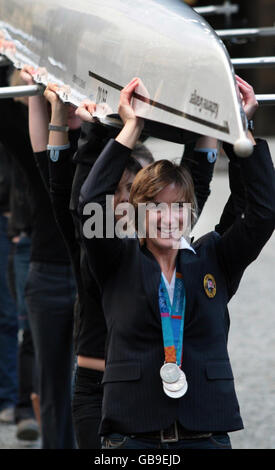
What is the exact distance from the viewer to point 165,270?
114 inches

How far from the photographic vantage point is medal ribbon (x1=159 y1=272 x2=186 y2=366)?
2.72 metres

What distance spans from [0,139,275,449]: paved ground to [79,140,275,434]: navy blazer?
1.08 meters

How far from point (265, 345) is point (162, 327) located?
456cm

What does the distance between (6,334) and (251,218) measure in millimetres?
3273

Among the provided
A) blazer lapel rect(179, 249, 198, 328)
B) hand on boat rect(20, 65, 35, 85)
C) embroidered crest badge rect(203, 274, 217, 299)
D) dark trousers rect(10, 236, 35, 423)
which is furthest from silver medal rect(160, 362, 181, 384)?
dark trousers rect(10, 236, 35, 423)

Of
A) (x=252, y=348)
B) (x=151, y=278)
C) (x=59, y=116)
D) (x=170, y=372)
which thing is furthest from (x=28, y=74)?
(x=252, y=348)

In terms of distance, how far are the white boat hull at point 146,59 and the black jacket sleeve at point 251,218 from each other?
0.70 feet

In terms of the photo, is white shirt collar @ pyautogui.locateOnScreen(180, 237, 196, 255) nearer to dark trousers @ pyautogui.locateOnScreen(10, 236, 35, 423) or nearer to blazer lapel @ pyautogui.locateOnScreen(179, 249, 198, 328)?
blazer lapel @ pyautogui.locateOnScreen(179, 249, 198, 328)

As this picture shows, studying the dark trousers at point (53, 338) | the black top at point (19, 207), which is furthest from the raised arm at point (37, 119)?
the black top at point (19, 207)

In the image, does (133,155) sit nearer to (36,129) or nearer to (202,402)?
(36,129)

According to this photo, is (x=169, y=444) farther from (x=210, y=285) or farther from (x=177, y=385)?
(x=210, y=285)

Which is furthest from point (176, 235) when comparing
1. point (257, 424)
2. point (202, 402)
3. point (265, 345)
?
point (265, 345)

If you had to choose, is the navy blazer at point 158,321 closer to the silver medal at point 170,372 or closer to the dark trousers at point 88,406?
the silver medal at point 170,372

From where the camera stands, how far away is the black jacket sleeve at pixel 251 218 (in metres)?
2.75
